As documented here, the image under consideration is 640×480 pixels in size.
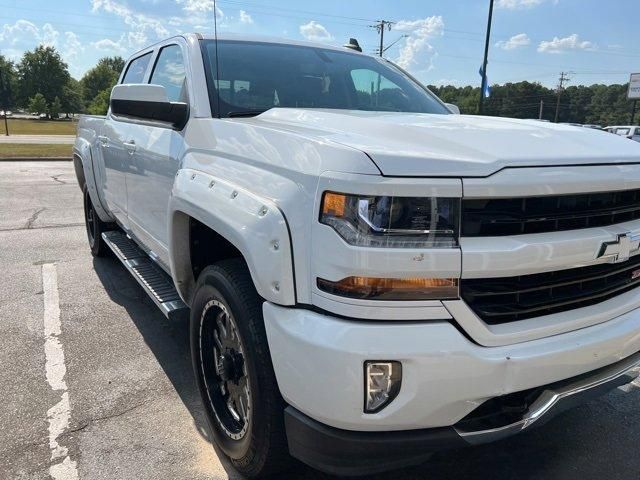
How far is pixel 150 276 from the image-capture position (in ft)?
12.5

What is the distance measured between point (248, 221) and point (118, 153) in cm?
266

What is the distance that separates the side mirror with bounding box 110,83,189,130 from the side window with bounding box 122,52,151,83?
54.2 inches

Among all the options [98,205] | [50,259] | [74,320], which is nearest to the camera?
[74,320]

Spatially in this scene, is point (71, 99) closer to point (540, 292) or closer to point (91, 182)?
point (91, 182)

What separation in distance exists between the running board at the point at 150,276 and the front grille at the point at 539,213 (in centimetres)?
185

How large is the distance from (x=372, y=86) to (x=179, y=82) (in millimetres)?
1251

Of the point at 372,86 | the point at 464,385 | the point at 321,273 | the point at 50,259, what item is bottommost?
the point at 50,259

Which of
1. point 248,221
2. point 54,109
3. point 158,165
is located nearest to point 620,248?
point 248,221

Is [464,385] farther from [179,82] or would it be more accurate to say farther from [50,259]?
[50,259]

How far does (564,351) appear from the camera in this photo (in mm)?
1914

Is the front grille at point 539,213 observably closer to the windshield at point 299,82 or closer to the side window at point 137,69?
the windshield at point 299,82

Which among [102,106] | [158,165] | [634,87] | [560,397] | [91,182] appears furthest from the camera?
[634,87]

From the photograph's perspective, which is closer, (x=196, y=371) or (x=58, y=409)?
(x=196, y=371)

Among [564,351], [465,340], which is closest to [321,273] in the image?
[465,340]
